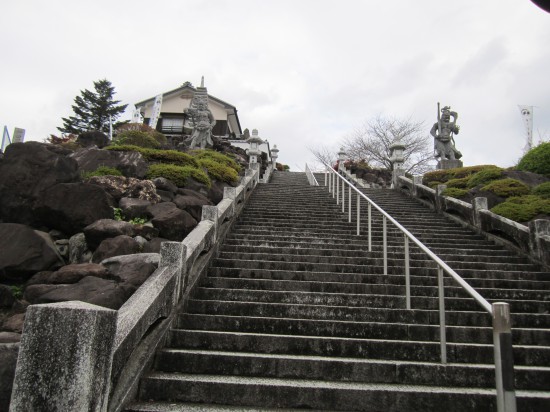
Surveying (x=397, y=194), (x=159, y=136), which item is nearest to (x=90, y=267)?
(x=397, y=194)

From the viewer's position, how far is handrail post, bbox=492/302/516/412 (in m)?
2.33

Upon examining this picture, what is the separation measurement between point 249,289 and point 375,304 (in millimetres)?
1750

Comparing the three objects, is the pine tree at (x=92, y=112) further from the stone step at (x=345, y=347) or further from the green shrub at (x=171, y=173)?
the stone step at (x=345, y=347)

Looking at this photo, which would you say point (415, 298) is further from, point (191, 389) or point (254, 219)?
point (254, 219)

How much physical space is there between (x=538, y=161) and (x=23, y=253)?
555 inches

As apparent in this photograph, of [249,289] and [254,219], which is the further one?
[254,219]

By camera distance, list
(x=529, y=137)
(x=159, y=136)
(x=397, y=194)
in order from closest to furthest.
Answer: (x=397, y=194) → (x=159, y=136) → (x=529, y=137)

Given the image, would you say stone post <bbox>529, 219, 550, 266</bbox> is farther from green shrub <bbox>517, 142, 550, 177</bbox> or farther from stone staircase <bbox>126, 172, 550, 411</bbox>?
green shrub <bbox>517, 142, 550, 177</bbox>

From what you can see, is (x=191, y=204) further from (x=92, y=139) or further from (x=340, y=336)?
(x=92, y=139)

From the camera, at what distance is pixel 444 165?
18.9 metres

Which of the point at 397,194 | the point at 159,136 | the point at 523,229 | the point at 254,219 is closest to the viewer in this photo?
the point at 523,229

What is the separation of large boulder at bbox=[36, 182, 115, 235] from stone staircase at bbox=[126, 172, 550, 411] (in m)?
2.61

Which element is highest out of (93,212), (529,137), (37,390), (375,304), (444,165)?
(529,137)

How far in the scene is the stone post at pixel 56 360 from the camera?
8.12 ft
